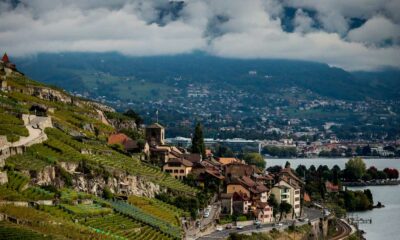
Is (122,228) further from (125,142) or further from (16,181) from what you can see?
(125,142)

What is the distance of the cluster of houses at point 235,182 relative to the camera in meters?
91.4

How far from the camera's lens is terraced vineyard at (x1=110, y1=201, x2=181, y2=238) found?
68.9m

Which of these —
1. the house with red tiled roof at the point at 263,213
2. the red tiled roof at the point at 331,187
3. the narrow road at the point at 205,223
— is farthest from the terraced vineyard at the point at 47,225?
the red tiled roof at the point at 331,187

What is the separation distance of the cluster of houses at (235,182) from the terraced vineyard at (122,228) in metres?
23.3

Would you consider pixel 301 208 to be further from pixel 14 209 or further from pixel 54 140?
pixel 14 209

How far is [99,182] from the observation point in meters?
75.6

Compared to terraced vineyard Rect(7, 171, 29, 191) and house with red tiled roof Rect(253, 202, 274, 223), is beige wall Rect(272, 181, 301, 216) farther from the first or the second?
terraced vineyard Rect(7, 171, 29, 191)

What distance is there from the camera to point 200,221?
266 feet

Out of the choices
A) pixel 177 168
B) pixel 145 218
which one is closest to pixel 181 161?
pixel 177 168

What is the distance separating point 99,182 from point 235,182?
21.9m

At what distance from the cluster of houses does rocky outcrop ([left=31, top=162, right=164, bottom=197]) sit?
34.1 feet

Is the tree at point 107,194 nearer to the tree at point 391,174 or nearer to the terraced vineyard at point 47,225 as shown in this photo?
the terraced vineyard at point 47,225

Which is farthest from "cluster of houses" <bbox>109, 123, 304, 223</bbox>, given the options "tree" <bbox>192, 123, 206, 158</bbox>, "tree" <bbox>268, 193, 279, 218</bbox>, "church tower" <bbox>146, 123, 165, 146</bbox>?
"tree" <bbox>192, 123, 206, 158</bbox>

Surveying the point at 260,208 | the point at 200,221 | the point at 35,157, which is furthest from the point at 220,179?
the point at 35,157
